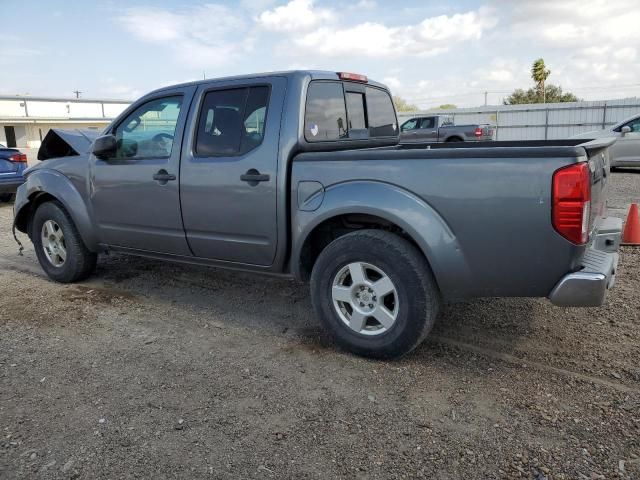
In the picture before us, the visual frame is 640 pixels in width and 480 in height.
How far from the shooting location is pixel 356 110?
463 cm

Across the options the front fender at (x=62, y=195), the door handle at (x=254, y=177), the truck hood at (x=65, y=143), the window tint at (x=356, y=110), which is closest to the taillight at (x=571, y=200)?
the door handle at (x=254, y=177)

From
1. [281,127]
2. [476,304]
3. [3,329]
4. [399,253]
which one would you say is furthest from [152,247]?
[476,304]

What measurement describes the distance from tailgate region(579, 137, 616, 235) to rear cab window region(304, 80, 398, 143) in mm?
1825

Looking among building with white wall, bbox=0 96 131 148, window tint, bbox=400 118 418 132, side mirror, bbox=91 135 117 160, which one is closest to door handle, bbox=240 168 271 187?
side mirror, bbox=91 135 117 160

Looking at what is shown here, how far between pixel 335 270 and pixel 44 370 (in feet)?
6.72

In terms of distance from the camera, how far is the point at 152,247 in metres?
4.74

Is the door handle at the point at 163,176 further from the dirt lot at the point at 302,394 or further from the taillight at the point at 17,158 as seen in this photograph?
the taillight at the point at 17,158

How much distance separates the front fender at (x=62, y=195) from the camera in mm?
5121

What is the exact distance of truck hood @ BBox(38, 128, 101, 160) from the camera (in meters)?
5.24

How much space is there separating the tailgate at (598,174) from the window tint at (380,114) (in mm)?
1912

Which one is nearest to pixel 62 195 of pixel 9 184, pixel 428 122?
pixel 9 184

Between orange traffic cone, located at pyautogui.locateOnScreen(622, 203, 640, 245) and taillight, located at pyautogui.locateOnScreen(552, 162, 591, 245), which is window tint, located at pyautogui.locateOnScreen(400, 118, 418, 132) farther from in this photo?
taillight, located at pyautogui.locateOnScreen(552, 162, 591, 245)

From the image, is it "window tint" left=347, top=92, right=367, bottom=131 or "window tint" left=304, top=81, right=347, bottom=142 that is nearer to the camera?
"window tint" left=304, top=81, right=347, bottom=142

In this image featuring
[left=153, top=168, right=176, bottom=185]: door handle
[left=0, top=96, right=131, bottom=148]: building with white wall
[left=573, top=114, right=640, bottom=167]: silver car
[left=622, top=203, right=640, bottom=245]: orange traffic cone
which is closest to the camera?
[left=153, top=168, right=176, bottom=185]: door handle
